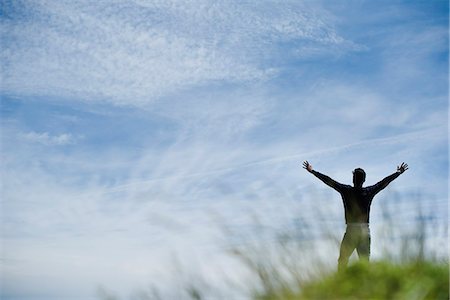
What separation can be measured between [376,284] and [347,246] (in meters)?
3.13

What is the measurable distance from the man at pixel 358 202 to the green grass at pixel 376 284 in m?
2.74

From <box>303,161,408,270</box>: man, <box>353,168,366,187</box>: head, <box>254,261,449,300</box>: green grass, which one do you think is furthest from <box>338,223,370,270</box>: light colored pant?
<box>254,261,449,300</box>: green grass

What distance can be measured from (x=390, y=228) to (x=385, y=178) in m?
3.13

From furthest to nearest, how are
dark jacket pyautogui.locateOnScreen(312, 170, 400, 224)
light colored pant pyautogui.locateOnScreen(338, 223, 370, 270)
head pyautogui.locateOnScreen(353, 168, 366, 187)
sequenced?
head pyautogui.locateOnScreen(353, 168, 366, 187) → dark jacket pyautogui.locateOnScreen(312, 170, 400, 224) → light colored pant pyautogui.locateOnScreen(338, 223, 370, 270)

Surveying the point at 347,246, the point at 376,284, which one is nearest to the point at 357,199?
the point at 347,246

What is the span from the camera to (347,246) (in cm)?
983

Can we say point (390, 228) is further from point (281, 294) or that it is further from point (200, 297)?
point (200, 297)

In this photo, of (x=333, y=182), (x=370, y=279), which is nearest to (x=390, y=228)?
(x=370, y=279)

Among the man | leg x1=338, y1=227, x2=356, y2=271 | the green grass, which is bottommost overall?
the green grass

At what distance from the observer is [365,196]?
1127 cm

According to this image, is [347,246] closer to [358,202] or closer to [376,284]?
[358,202]

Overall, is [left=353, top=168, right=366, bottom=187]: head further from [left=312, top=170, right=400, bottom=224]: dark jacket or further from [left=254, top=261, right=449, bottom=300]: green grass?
[left=254, top=261, right=449, bottom=300]: green grass

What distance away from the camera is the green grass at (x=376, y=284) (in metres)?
6.48

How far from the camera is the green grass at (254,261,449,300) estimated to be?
6.48 metres
